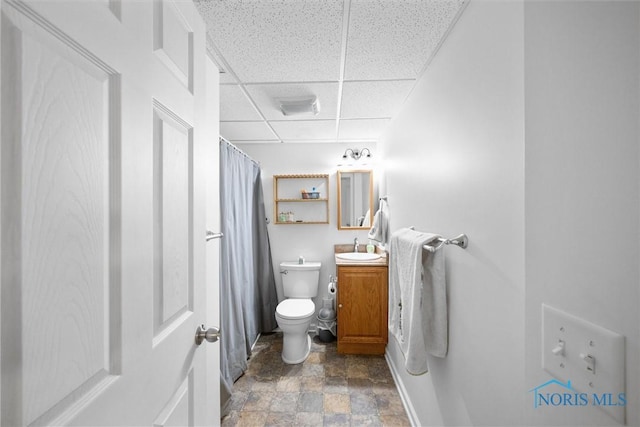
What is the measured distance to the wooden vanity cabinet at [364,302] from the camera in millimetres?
2311

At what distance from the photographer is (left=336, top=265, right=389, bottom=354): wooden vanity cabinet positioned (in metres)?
2.31

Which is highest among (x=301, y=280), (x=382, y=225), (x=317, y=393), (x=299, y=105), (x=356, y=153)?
(x=299, y=105)

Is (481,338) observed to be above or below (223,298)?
above

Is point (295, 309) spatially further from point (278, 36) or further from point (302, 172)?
point (278, 36)

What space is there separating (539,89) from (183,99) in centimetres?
92

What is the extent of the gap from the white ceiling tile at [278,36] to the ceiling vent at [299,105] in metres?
0.26

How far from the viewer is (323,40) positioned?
1.19 meters

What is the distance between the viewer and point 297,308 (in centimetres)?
238

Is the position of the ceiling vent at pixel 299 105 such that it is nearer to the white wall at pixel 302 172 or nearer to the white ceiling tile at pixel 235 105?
the white ceiling tile at pixel 235 105

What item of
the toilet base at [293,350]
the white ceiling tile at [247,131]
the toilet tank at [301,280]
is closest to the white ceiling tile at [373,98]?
the white ceiling tile at [247,131]

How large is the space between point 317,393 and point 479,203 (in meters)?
1.71


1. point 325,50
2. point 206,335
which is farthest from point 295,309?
point 325,50

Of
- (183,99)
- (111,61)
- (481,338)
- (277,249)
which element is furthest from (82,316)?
(277,249)

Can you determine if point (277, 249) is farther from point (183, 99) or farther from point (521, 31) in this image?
point (521, 31)
